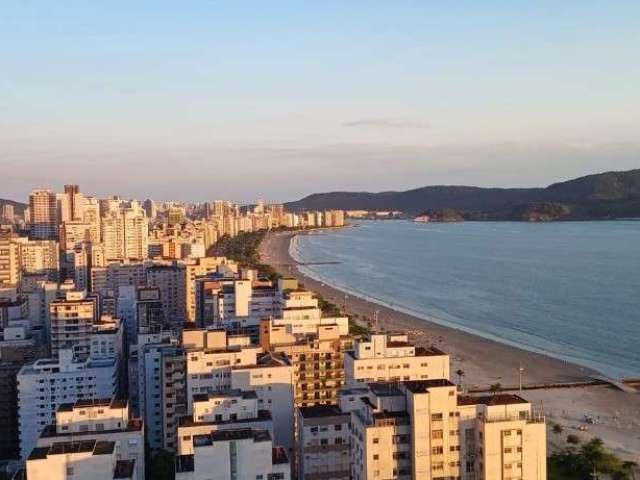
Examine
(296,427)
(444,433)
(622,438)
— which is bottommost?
(622,438)

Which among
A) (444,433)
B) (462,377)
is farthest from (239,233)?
(444,433)

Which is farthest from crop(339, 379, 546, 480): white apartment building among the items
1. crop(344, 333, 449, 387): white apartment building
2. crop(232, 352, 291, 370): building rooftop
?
crop(344, 333, 449, 387): white apartment building

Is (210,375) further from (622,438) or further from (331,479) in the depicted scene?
(622,438)

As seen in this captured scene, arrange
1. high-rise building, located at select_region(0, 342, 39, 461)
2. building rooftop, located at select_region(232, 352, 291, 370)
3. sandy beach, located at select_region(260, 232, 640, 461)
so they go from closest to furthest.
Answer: building rooftop, located at select_region(232, 352, 291, 370) → high-rise building, located at select_region(0, 342, 39, 461) → sandy beach, located at select_region(260, 232, 640, 461)

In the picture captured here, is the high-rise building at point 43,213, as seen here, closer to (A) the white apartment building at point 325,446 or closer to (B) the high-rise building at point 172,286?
(B) the high-rise building at point 172,286

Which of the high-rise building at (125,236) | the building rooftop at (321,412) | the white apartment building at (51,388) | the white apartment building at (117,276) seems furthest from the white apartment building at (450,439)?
the high-rise building at (125,236)

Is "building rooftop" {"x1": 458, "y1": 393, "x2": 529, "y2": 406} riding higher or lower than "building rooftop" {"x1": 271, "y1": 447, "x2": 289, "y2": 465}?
higher

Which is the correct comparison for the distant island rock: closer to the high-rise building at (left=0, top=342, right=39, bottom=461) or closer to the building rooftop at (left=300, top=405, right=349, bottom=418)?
the high-rise building at (left=0, top=342, right=39, bottom=461)
